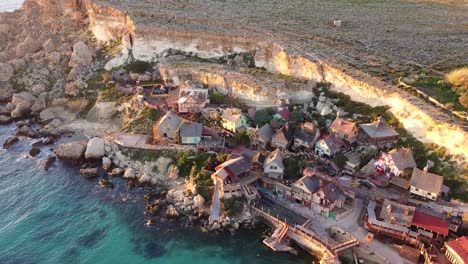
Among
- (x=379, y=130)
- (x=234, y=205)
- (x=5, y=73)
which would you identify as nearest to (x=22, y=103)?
(x=5, y=73)

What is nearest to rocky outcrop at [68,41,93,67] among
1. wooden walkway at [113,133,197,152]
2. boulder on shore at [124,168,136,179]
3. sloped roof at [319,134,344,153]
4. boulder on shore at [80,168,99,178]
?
wooden walkway at [113,133,197,152]

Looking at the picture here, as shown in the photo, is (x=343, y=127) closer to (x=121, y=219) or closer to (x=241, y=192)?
(x=241, y=192)

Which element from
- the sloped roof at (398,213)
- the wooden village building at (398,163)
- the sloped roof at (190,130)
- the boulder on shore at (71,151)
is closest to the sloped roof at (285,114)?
the sloped roof at (190,130)

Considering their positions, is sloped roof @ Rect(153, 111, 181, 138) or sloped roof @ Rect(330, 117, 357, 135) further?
sloped roof @ Rect(153, 111, 181, 138)

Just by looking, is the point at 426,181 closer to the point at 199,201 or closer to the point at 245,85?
the point at 199,201

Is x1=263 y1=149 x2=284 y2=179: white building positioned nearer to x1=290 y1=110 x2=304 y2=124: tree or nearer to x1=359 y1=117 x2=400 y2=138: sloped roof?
x1=290 y1=110 x2=304 y2=124: tree

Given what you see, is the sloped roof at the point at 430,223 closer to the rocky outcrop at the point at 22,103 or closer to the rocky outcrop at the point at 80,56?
the rocky outcrop at the point at 22,103
